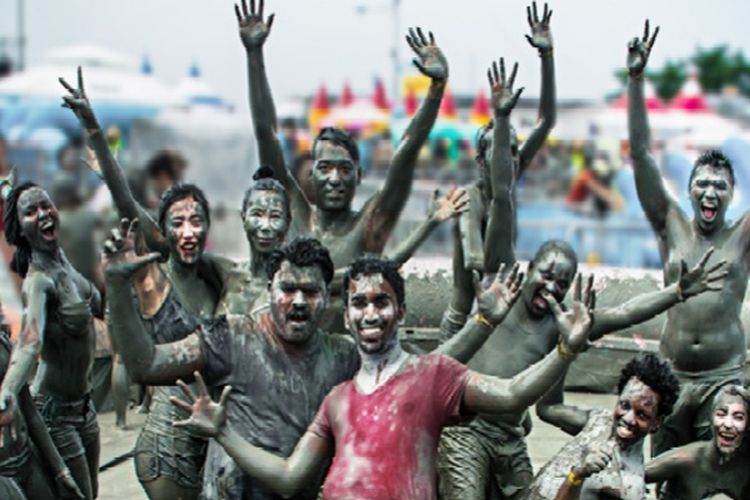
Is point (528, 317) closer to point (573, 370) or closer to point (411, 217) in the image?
point (573, 370)

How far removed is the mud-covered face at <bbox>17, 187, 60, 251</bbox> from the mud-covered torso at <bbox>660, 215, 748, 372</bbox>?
3.01 meters

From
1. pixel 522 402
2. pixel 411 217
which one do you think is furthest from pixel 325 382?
pixel 411 217

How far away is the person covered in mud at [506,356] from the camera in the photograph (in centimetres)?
668

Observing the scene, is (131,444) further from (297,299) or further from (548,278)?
(297,299)

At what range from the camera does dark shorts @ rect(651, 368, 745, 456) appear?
23.2ft

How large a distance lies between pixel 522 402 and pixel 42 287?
2.44 m

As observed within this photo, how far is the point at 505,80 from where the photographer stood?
6746mm

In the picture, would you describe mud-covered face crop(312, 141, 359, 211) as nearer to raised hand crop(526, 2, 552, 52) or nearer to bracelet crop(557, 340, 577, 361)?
raised hand crop(526, 2, 552, 52)

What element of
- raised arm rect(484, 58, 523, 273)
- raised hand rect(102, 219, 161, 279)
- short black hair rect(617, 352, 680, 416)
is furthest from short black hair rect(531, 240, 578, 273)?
raised hand rect(102, 219, 161, 279)

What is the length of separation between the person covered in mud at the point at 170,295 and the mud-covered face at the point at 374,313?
126 cm

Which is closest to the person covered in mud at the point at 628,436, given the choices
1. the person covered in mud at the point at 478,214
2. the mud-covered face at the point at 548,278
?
the mud-covered face at the point at 548,278

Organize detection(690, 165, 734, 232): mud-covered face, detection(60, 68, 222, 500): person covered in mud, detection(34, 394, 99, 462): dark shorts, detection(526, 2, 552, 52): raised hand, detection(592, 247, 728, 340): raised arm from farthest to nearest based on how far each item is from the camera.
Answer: detection(526, 2, 552, 52): raised hand → detection(690, 165, 734, 232): mud-covered face → detection(34, 394, 99, 462): dark shorts → detection(60, 68, 222, 500): person covered in mud → detection(592, 247, 728, 340): raised arm

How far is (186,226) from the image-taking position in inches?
265

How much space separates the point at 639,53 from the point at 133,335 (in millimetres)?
3157
